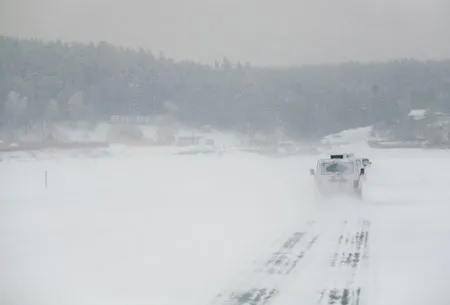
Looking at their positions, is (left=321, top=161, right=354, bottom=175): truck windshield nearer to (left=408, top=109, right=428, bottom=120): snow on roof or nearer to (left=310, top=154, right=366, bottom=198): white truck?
(left=310, top=154, right=366, bottom=198): white truck

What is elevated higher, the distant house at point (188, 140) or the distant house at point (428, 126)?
the distant house at point (428, 126)

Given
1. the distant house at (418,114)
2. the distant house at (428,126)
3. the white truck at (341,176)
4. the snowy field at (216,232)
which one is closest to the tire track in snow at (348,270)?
the snowy field at (216,232)

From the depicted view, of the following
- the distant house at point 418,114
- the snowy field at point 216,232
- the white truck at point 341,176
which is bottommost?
the snowy field at point 216,232

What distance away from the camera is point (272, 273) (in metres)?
8.34

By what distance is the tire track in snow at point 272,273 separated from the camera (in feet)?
23.1

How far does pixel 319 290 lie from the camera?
7.48 m

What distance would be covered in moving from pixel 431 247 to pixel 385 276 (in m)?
2.31

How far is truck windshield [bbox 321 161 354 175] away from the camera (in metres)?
17.6

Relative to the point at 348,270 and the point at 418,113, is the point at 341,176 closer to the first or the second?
the point at 418,113

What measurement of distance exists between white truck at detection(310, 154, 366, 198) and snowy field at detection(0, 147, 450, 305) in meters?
0.50

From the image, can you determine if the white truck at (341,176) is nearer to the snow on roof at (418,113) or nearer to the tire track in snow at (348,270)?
the snow on roof at (418,113)

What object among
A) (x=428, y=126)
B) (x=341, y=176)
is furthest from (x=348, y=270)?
(x=341, y=176)

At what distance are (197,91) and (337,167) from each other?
15.6ft

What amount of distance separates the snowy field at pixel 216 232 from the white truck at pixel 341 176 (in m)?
0.50
